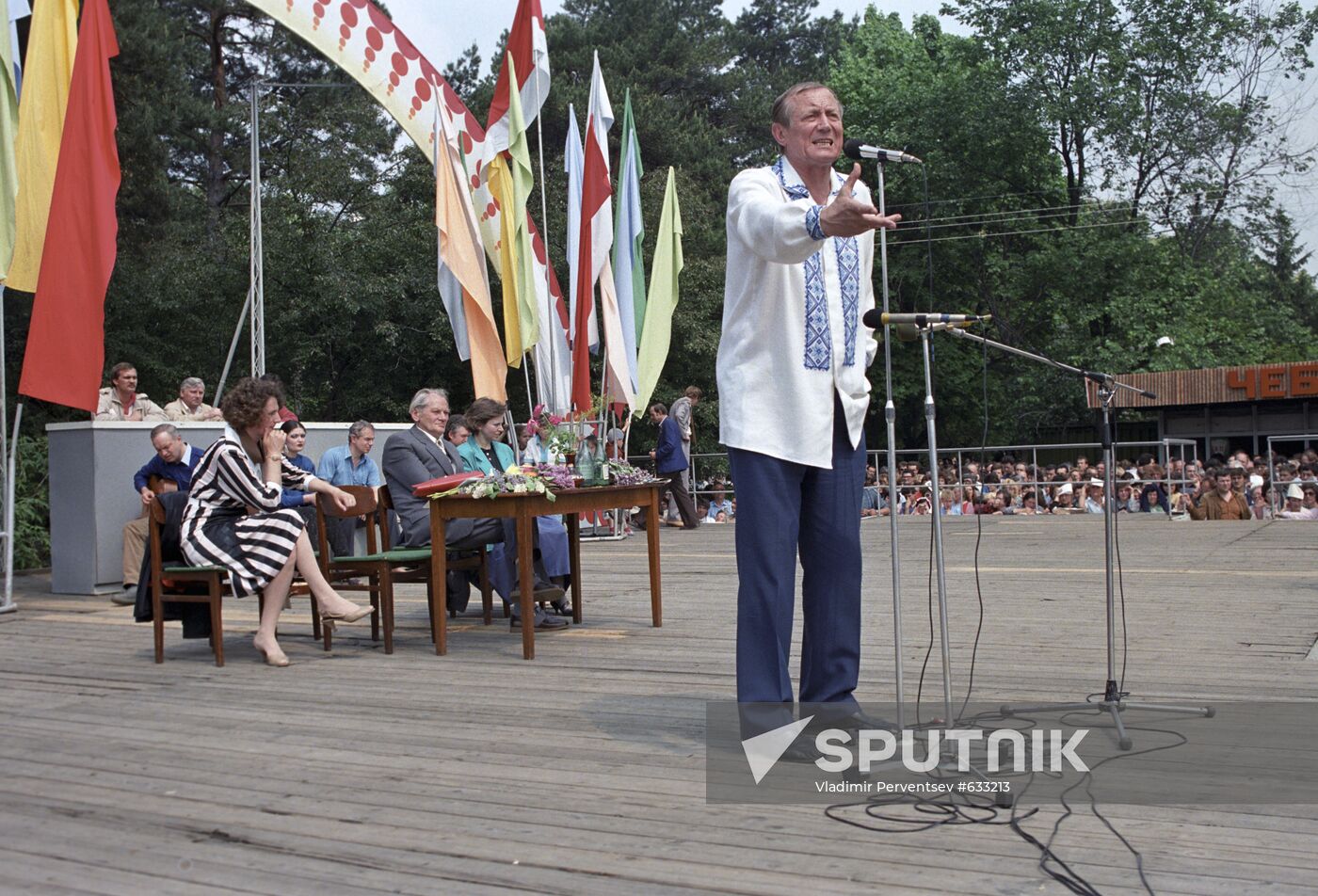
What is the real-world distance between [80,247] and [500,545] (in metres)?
3.30

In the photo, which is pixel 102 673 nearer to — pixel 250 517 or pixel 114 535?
pixel 250 517

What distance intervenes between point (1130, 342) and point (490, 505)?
29866 millimetres

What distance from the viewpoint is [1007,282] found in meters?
35.2

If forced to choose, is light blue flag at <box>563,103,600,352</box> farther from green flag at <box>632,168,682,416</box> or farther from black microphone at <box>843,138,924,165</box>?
black microphone at <box>843,138,924,165</box>

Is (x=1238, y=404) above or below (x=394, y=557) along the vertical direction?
above

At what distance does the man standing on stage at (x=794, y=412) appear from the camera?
4113mm

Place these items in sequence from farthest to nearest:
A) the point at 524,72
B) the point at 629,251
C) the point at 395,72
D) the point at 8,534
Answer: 1. the point at 629,251
2. the point at 395,72
3. the point at 524,72
4. the point at 8,534

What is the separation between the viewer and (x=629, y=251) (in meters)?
13.3

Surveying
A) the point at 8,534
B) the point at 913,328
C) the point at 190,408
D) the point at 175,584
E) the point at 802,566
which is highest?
the point at 190,408

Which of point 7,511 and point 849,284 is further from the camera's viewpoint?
point 7,511

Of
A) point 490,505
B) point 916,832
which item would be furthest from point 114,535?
point 916,832

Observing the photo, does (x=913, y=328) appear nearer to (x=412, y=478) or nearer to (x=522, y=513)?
(x=522, y=513)

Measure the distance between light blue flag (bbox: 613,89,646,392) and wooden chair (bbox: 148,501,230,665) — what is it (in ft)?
22.1

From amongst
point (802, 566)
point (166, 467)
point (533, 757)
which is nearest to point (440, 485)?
point (533, 757)
